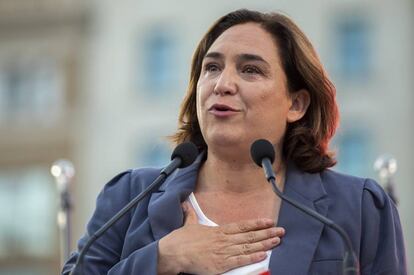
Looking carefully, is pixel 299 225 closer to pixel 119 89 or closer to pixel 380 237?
pixel 380 237

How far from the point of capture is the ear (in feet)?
13.3

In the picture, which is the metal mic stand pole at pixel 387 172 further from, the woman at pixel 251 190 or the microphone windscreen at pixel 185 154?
the microphone windscreen at pixel 185 154

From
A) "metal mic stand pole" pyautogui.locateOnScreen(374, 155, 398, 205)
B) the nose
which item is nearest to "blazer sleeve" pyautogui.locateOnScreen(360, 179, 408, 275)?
the nose

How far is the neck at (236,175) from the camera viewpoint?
154 inches

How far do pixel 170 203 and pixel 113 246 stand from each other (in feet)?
0.81

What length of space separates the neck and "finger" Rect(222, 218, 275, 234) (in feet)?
0.67

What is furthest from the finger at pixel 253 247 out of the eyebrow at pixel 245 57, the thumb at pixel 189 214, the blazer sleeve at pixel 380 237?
the eyebrow at pixel 245 57

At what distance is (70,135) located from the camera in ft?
83.9

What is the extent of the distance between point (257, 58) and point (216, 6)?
20.1m

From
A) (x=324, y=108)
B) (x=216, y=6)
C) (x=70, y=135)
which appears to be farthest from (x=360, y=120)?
(x=324, y=108)

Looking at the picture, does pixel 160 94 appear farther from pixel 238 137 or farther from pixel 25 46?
pixel 238 137

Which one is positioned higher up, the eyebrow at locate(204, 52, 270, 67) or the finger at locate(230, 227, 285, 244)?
the eyebrow at locate(204, 52, 270, 67)

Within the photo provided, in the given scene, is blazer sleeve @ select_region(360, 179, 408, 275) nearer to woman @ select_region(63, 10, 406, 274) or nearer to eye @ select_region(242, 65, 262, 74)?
woman @ select_region(63, 10, 406, 274)

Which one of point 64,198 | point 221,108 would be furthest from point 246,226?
point 64,198
